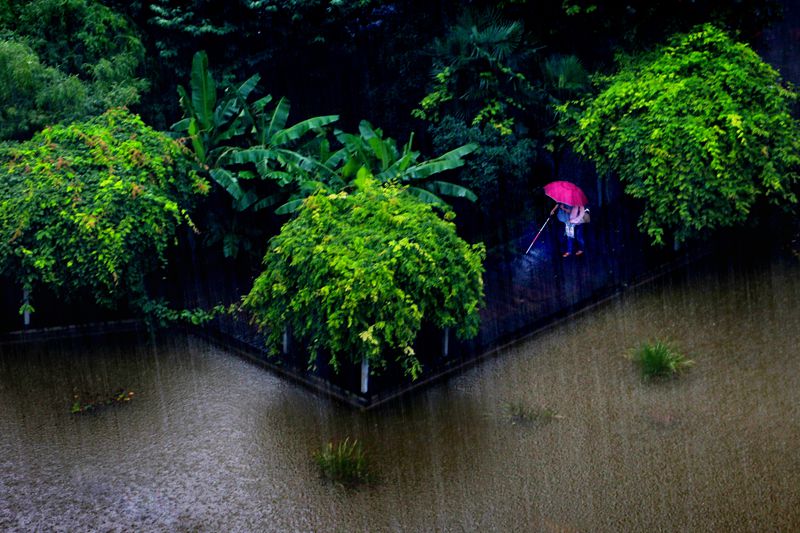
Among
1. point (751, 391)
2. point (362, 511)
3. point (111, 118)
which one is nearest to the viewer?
point (362, 511)

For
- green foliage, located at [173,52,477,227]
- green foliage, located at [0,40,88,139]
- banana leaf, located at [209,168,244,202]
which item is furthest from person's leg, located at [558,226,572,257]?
green foliage, located at [0,40,88,139]

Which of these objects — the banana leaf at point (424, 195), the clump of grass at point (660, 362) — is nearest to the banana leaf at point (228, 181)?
the banana leaf at point (424, 195)

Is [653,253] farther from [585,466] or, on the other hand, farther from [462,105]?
[585,466]

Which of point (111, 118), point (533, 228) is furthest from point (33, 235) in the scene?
point (533, 228)

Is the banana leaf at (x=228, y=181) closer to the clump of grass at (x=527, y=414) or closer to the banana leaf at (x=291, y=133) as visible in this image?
the banana leaf at (x=291, y=133)

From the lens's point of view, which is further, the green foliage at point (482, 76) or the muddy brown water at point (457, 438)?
the green foliage at point (482, 76)

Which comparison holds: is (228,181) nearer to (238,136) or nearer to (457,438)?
(238,136)

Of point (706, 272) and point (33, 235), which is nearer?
point (33, 235)
